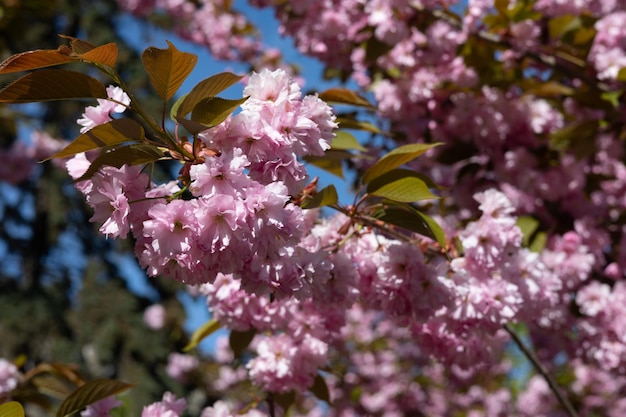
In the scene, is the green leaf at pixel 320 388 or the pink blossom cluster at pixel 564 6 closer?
the green leaf at pixel 320 388

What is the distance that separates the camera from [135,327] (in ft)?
25.8

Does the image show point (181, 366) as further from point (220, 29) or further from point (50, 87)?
point (50, 87)

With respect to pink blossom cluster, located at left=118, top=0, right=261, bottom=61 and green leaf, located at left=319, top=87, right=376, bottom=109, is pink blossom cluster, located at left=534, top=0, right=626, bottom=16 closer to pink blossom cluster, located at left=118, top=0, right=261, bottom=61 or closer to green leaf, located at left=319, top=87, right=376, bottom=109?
green leaf, located at left=319, top=87, right=376, bottom=109

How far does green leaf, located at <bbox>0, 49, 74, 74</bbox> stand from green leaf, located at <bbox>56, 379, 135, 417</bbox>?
65cm

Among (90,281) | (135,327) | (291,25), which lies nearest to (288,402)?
(291,25)

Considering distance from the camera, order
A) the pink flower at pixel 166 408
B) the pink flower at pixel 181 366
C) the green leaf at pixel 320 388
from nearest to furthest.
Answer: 1. the pink flower at pixel 166 408
2. the green leaf at pixel 320 388
3. the pink flower at pixel 181 366

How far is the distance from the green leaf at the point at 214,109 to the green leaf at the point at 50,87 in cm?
16

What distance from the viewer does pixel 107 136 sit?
964 mm

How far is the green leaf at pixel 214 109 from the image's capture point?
0.94 metres

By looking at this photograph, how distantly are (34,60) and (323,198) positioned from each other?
52 cm

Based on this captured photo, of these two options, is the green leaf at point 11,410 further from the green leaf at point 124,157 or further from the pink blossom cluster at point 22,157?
the pink blossom cluster at point 22,157

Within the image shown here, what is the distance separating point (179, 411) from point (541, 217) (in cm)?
180

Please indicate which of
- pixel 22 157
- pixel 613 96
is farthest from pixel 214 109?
pixel 22 157

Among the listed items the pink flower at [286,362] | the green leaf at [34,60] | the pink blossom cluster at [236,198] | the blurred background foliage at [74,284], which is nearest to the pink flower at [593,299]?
the pink flower at [286,362]
